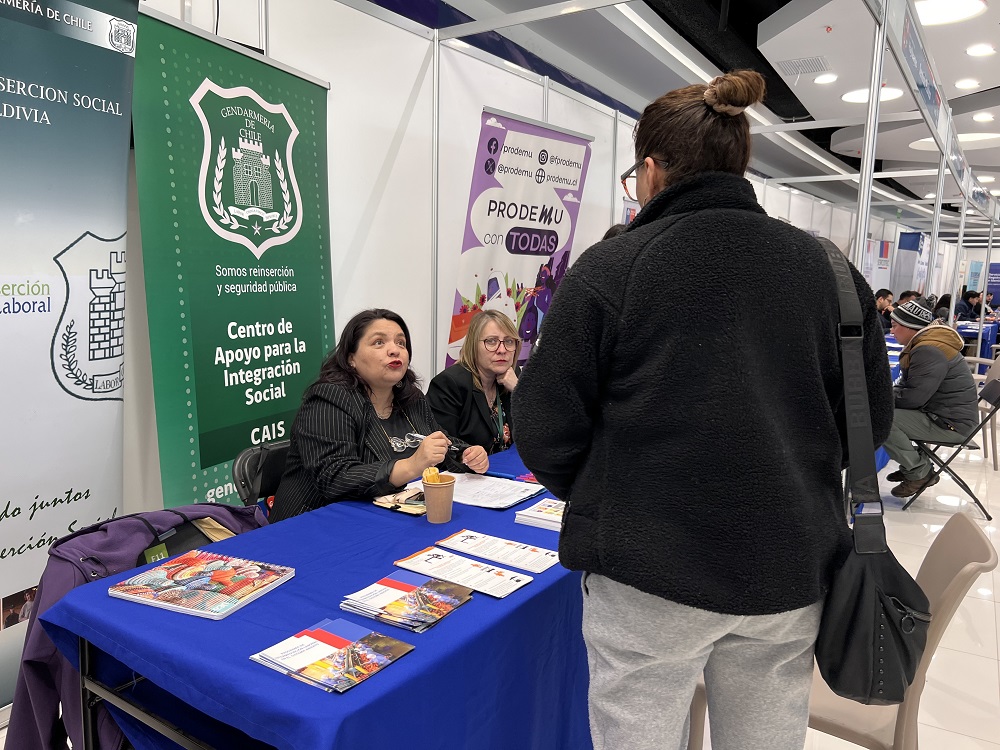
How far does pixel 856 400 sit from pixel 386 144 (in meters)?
3.47

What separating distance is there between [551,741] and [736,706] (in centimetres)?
53

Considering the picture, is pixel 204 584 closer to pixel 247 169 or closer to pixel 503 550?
pixel 503 550

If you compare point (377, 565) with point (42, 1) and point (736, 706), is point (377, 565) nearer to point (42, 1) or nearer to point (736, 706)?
point (736, 706)

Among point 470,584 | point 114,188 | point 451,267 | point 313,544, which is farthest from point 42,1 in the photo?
point 451,267

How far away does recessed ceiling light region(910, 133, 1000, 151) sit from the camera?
869 cm

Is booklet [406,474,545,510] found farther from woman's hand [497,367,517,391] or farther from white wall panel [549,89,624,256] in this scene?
white wall panel [549,89,624,256]

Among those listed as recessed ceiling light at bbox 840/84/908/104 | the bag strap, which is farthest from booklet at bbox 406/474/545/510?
recessed ceiling light at bbox 840/84/908/104

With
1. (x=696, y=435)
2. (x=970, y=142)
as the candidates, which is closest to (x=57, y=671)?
(x=696, y=435)

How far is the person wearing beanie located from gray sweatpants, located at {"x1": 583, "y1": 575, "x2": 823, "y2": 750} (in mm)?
3891

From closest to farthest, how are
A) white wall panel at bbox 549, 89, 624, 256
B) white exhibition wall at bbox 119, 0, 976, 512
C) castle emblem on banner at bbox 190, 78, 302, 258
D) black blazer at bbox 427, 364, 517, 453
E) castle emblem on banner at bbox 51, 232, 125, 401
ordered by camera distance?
castle emblem on banner at bbox 51, 232, 125, 401 → castle emblem on banner at bbox 190, 78, 302, 258 → black blazer at bbox 427, 364, 517, 453 → white exhibition wall at bbox 119, 0, 976, 512 → white wall panel at bbox 549, 89, 624, 256

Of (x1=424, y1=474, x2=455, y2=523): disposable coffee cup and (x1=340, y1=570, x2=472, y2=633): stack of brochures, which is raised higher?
(x1=424, y1=474, x2=455, y2=523): disposable coffee cup

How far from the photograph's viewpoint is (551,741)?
59.9 inches

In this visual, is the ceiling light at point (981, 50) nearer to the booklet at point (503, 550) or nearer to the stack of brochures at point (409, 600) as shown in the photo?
the booklet at point (503, 550)

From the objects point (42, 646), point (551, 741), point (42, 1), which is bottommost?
point (551, 741)
